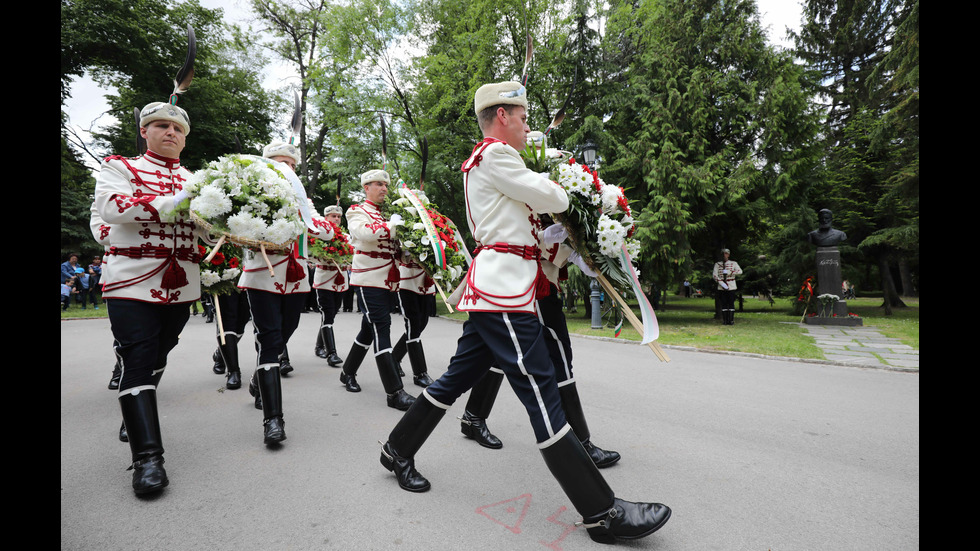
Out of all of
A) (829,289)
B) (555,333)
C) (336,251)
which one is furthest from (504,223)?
(829,289)

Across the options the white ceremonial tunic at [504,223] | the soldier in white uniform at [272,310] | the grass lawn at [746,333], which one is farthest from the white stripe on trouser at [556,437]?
the grass lawn at [746,333]

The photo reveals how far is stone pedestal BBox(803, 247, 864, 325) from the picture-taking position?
11.6 m

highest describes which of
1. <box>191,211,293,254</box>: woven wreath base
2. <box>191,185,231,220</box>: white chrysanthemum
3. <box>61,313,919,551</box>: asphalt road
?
<box>191,185,231,220</box>: white chrysanthemum

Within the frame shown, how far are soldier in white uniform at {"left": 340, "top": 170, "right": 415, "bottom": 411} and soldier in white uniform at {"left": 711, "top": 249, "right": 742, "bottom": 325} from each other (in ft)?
33.6

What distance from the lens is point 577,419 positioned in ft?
9.94

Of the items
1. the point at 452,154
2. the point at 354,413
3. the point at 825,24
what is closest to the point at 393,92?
the point at 452,154

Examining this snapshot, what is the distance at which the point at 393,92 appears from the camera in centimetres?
1733

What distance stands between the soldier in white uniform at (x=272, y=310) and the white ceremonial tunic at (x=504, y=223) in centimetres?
185

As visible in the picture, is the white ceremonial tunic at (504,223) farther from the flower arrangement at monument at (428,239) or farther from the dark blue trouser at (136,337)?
the flower arrangement at monument at (428,239)

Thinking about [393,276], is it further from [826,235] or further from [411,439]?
[826,235]

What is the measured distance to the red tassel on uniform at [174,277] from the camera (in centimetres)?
301

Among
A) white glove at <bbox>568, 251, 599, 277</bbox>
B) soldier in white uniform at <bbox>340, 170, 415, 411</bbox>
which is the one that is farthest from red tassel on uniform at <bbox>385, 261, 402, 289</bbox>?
white glove at <bbox>568, 251, 599, 277</bbox>

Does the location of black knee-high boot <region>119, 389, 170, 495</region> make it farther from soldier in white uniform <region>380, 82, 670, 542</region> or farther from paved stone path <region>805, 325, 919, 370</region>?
paved stone path <region>805, 325, 919, 370</region>
